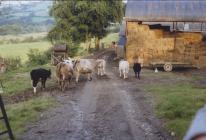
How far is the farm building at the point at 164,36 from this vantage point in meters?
33.1

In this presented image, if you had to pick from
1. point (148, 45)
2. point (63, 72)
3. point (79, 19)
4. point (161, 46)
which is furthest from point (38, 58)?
→ point (63, 72)

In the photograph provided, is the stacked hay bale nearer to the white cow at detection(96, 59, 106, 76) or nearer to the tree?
the white cow at detection(96, 59, 106, 76)

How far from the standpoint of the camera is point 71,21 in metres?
53.7

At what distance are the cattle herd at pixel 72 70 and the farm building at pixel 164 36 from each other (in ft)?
19.0

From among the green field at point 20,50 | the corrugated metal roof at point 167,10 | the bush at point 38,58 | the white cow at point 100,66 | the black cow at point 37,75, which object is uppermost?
the corrugated metal roof at point 167,10

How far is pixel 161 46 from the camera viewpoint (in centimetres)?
3341

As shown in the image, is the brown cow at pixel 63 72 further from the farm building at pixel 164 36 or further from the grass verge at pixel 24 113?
the farm building at pixel 164 36

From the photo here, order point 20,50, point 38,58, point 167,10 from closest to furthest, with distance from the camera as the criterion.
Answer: point 167,10, point 38,58, point 20,50

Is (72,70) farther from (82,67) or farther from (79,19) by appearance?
(79,19)

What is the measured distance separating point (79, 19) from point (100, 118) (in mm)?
39900

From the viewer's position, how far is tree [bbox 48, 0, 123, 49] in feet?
173

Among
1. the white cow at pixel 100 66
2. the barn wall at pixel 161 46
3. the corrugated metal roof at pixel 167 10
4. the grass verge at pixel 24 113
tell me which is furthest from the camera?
the corrugated metal roof at pixel 167 10

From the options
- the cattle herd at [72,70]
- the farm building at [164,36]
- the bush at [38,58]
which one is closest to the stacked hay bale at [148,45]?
the farm building at [164,36]

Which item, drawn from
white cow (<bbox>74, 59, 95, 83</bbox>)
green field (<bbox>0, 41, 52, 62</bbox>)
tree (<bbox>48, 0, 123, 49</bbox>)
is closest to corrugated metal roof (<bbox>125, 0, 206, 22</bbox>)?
white cow (<bbox>74, 59, 95, 83</bbox>)
